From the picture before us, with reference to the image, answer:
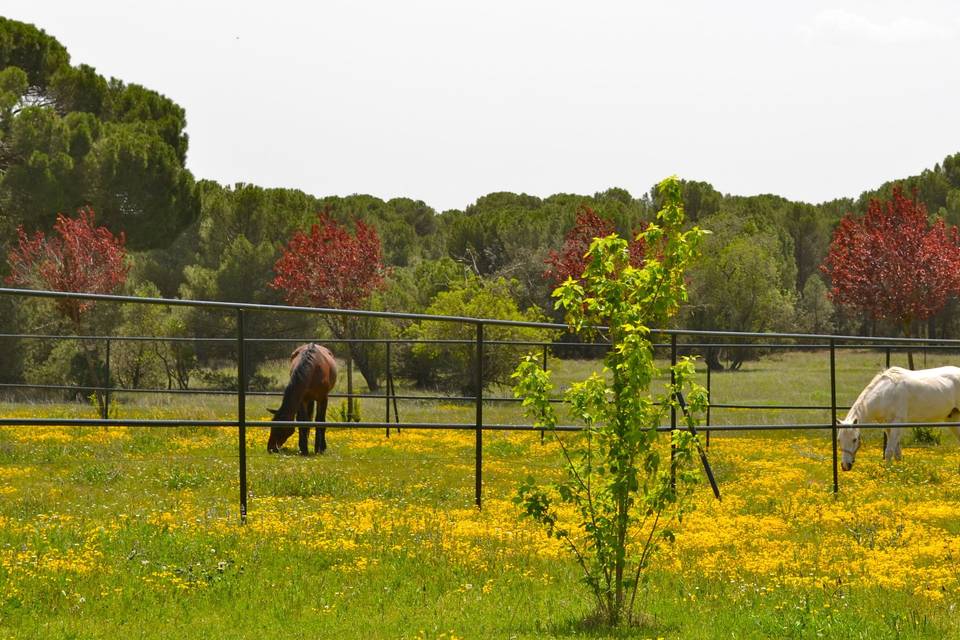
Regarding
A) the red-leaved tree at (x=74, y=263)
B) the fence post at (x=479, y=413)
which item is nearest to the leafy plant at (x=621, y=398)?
the fence post at (x=479, y=413)

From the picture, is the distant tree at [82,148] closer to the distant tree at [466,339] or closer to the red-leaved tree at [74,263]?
the red-leaved tree at [74,263]

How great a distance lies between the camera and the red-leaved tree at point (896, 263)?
44875 millimetres

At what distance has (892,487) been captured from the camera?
14.5 m

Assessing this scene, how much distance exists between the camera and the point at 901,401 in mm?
17719

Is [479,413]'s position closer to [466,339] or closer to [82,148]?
[466,339]

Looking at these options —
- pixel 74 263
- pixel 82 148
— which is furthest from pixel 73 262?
pixel 82 148

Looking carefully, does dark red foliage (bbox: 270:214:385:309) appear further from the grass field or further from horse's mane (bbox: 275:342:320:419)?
the grass field

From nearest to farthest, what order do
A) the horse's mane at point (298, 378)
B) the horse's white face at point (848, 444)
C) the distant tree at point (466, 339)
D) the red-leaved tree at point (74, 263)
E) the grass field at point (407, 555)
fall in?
the grass field at point (407, 555) < the horse's white face at point (848, 444) < the horse's mane at point (298, 378) < the red-leaved tree at point (74, 263) < the distant tree at point (466, 339)

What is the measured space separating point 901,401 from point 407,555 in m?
11.7

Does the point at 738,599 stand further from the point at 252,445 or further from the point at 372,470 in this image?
the point at 252,445

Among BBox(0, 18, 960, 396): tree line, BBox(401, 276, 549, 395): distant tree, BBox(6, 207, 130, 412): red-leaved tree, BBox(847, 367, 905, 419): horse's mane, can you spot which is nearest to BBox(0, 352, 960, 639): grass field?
BBox(847, 367, 905, 419): horse's mane

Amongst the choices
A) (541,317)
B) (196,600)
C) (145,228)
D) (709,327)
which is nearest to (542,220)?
(709,327)

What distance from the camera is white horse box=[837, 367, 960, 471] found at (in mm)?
17656

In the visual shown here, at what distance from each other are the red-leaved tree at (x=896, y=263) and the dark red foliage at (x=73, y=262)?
29.6 metres
